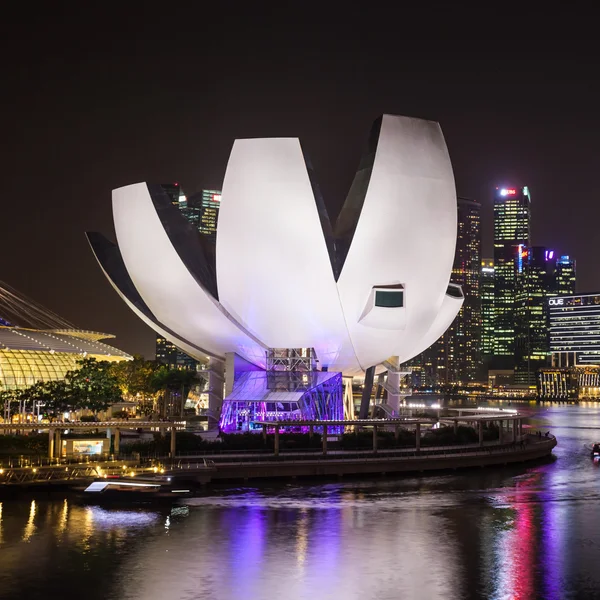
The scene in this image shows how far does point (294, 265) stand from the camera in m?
45.5

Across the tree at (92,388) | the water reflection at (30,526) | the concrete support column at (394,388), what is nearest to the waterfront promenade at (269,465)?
the water reflection at (30,526)

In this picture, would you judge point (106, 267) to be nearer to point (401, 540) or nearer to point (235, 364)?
point (235, 364)

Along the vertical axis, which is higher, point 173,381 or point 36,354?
point 36,354

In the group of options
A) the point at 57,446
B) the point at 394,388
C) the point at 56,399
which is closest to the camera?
the point at 57,446

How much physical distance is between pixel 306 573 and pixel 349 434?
76.2ft

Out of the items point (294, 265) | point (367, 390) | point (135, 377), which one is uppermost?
point (294, 265)

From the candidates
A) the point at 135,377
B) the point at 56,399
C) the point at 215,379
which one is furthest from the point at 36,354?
the point at 215,379

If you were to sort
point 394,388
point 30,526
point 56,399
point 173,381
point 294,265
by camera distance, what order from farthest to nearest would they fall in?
1. point 173,381
2. point 394,388
3. point 56,399
4. point 294,265
5. point 30,526

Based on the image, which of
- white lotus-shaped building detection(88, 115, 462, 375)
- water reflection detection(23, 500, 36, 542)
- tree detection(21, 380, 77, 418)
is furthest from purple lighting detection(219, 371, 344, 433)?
water reflection detection(23, 500, 36, 542)

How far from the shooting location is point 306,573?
24047mm

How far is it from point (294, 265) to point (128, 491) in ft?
52.6

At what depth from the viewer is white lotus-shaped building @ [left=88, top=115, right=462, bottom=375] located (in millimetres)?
43875

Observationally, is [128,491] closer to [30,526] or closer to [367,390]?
[30,526]

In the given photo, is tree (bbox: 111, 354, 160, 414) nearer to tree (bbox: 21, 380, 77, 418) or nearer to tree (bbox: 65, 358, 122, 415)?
tree (bbox: 65, 358, 122, 415)
